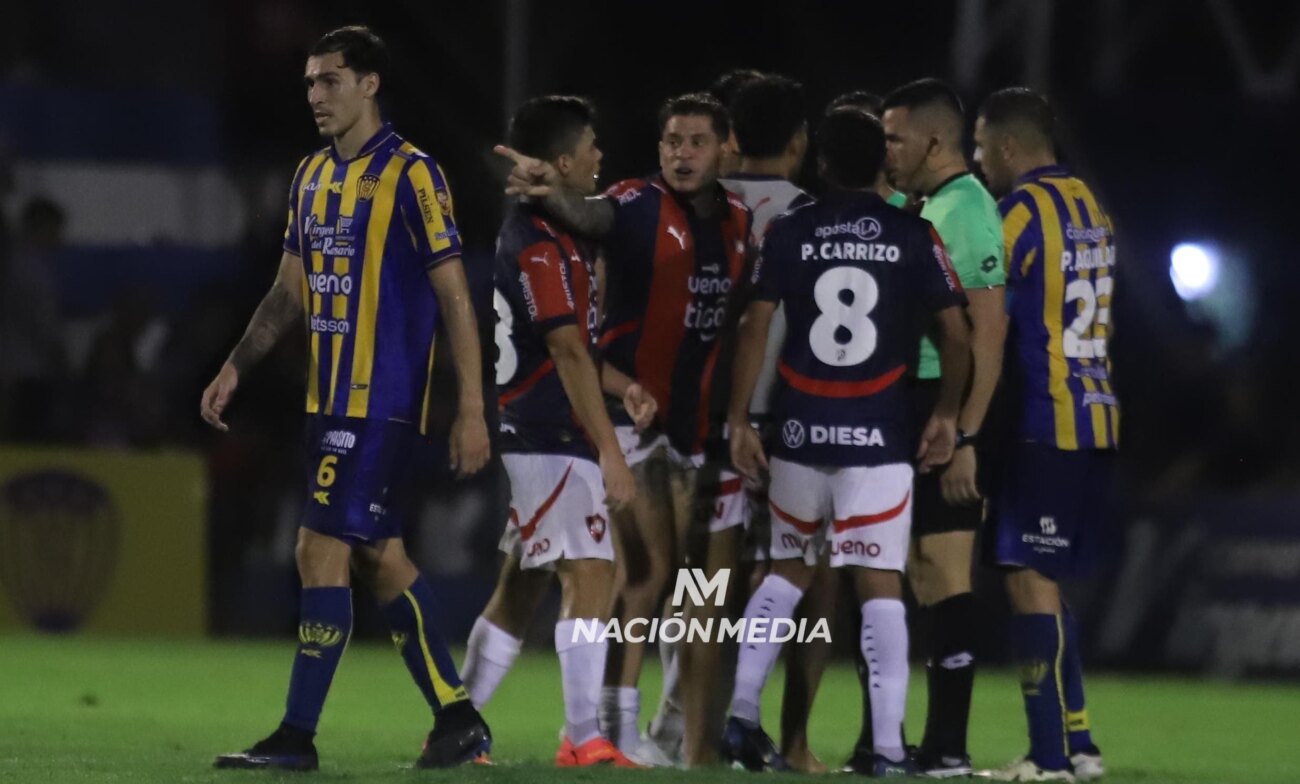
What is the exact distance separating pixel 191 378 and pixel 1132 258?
21.7ft

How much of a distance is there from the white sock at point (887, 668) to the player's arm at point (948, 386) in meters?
0.57

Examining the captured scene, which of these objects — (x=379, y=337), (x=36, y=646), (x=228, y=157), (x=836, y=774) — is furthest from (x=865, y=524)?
(x=228, y=157)

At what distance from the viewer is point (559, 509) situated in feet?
25.4

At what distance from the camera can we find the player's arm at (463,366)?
7312 mm

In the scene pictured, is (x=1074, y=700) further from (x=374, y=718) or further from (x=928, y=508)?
(x=374, y=718)

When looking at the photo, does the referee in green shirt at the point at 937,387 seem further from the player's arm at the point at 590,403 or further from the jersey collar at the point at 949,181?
the player's arm at the point at 590,403

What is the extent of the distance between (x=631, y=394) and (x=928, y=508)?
1.16 m

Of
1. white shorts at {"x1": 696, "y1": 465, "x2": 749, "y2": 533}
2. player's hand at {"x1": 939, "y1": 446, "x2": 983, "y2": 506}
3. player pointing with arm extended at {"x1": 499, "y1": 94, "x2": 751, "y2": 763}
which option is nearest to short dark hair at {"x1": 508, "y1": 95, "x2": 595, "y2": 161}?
player pointing with arm extended at {"x1": 499, "y1": 94, "x2": 751, "y2": 763}

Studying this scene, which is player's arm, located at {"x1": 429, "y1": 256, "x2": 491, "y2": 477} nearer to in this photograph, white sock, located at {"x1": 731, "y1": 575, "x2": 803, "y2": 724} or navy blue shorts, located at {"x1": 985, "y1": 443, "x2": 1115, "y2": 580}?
white sock, located at {"x1": 731, "y1": 575, "x2": 803, "y2": 724}

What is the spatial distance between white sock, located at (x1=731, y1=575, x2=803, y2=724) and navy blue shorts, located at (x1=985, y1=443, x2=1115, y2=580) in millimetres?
765

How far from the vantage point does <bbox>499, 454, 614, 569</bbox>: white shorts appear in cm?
773

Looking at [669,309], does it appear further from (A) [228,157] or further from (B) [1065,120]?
(A) [228,157]

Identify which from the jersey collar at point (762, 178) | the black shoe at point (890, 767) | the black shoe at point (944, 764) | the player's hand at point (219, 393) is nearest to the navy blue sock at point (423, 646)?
the player's hand at point (219, 393)

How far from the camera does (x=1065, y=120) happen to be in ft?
48.9
